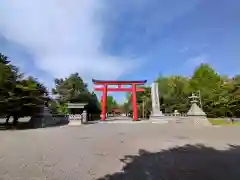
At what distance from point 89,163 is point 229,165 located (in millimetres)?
3499

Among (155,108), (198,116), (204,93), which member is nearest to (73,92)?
(155,108)

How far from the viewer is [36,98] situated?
1973 centimetres

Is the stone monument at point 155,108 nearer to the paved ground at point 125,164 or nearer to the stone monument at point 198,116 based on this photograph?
the stone monument at point 198,116

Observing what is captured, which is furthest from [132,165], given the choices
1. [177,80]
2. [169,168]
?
[177,80]

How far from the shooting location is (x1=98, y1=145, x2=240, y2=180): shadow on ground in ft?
15.4

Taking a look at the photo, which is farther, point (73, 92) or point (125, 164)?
point (73, 92)

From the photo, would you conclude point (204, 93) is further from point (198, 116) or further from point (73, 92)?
point (73, 92)

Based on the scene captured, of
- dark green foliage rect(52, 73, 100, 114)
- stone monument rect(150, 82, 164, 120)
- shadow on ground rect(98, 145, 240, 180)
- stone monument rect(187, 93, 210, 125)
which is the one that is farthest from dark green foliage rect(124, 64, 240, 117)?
shadow on ground rect(98, 145, 240, 180)

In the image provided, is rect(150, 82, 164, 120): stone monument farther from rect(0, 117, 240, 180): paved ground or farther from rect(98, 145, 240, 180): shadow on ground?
rect(98, 145, 240, 180): shadow on ground

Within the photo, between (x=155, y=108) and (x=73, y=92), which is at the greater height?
(x=73, y=92)

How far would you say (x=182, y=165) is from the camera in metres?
5.58

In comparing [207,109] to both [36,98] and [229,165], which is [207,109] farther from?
[229,165]

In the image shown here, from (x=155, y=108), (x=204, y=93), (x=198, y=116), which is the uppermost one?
(x=204, y=93)

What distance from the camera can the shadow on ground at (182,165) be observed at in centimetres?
469
